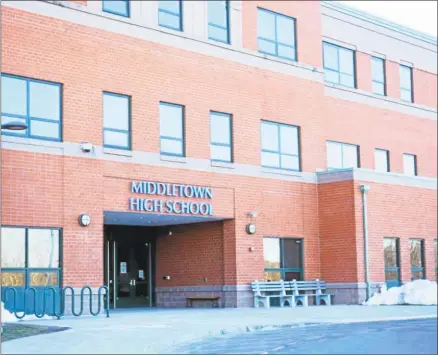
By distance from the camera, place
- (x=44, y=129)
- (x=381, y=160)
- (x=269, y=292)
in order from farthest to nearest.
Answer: (x=381, y=160), (x=269, y=292), (x=44, y=129)

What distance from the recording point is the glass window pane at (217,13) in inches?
1137

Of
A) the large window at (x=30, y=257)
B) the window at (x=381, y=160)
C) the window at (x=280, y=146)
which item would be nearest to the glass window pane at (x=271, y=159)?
the window at (x=280, y=146)

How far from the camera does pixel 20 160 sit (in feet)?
75.8

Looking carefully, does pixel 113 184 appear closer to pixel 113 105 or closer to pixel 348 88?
pixel 113 105

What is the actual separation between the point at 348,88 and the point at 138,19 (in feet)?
39.2

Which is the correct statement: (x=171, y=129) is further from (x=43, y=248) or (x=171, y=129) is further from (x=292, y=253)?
(x=292, y=253)

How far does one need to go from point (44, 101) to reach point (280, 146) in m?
9.92

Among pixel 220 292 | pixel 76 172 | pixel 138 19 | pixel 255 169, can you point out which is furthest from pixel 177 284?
pixel 138 19

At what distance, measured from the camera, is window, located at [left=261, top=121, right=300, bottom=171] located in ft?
99.4

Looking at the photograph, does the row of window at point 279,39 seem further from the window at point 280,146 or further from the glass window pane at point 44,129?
the glass window pane at point 44,129

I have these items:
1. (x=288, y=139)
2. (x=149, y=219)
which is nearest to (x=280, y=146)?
(x=288, y=139)

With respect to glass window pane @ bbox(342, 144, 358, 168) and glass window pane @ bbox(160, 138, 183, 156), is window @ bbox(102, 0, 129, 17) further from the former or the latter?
glass window pane @ bbox(342, 144, 358, 168)

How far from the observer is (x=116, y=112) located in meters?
25.9

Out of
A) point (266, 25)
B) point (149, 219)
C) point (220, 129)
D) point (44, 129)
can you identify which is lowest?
point (149, 219)
